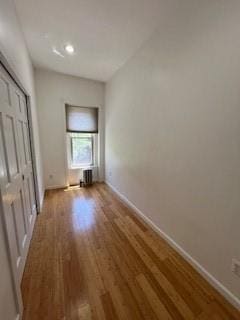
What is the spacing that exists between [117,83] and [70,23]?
4.82ft

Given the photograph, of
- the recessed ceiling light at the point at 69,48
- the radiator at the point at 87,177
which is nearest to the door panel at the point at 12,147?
the recessed ceiling light at the point at 69,48

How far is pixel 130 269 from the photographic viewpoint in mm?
1580

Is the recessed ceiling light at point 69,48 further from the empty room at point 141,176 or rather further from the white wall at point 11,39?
the white wall at point 11,39

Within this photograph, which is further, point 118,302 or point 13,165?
point 13,165

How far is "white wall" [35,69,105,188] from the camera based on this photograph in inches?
132

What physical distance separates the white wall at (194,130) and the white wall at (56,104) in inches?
64.4

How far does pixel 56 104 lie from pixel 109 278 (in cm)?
345

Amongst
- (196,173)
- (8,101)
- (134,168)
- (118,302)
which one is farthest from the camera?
(134,168)

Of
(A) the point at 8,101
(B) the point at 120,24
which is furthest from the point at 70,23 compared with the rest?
(A) the point at 8,101

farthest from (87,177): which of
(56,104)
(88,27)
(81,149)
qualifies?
(88,27)

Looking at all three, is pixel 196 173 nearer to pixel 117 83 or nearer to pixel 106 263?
pixel 106 263

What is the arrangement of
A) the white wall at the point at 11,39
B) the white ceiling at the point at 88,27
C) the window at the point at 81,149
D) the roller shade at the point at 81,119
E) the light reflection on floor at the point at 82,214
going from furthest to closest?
1. the window at the point at 81,149
2. the roller shade at the point at 81,119
3. the light reflection on floor at the point at 82,214
4. the white ceiling at the point at 88,27
5. the white wall at the point at 11,39

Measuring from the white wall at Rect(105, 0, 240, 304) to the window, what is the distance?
1963mm

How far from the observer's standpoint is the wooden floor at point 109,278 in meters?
1.20
